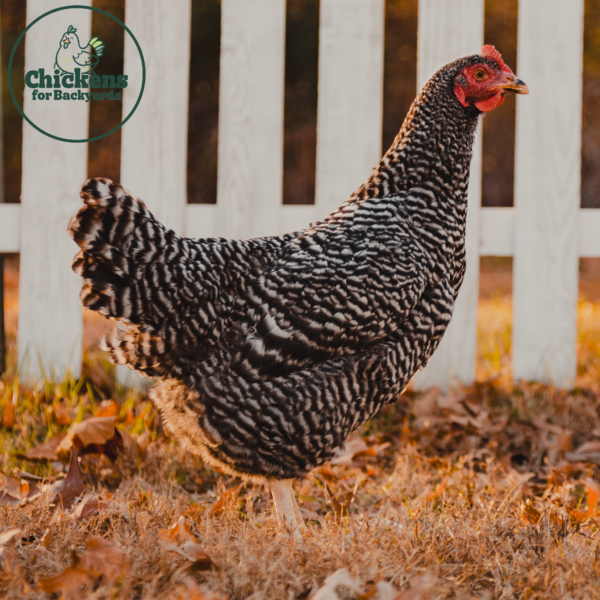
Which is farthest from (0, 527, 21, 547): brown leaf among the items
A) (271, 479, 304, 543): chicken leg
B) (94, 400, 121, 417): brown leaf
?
(94, 400, 121, 417): brown leaf

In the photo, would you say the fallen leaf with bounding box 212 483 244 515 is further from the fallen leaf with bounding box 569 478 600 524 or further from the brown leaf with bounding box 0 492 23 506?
the fallen leaf with bounding box 569 478 600 524

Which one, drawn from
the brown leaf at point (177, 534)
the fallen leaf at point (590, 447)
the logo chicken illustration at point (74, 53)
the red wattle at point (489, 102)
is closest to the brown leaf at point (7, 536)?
the brown leaf at point (177, 534)

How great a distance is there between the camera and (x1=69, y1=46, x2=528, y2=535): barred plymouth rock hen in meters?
2.01

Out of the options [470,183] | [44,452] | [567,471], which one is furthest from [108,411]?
[470,183]

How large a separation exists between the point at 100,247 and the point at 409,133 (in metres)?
1.25

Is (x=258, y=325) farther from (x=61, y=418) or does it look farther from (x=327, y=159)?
(x=327, y=159)

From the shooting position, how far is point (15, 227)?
3.45 m

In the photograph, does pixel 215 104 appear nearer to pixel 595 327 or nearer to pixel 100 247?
pixel 595 327

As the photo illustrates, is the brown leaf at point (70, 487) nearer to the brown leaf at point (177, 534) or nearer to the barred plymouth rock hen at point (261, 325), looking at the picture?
the barred plymouth rock hen at point (261, 325)

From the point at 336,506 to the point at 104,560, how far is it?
89 cm

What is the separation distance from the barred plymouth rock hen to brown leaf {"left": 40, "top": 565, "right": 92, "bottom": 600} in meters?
0.63

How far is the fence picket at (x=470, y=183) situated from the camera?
11.0 ft

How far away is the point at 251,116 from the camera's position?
3.41 m

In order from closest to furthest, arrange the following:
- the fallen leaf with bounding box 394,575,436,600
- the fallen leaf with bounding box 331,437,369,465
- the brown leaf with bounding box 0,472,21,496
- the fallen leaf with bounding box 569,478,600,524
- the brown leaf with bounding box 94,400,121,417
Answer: the fallen leaf with bounding box 394,575,436,600 < the fallen leaf with bounding box 569,478,600,524 < the brown leaf with bounding box 0,472,21,496 < the fallen leaf with bounding box 331,437,369,465 < the brown leaf with bounding box 94,400,121,417
